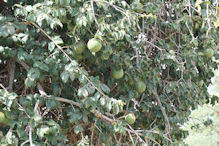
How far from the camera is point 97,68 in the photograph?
2.61 m

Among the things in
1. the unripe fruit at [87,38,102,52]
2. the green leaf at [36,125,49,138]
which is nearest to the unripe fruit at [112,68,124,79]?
the unripe fruit at [87,38,102,52]

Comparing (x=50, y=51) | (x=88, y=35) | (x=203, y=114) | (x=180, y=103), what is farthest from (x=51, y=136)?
(x=203, y=114)

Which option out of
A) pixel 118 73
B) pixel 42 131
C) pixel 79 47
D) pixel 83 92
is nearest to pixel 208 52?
pixel 118 73

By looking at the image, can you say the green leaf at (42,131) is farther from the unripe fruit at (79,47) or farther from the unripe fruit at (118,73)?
the unripe fruit at (118,73)

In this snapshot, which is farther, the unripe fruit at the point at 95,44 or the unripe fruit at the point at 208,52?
the unripe fruit at the point at 208,52

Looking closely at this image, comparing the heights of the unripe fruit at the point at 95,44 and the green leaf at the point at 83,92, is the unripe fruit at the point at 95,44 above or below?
above

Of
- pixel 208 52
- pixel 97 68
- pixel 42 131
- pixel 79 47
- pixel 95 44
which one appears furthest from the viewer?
pixel 208 52

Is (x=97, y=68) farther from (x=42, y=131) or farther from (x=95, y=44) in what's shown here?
(x=42, y=131)

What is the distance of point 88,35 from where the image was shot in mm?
2197

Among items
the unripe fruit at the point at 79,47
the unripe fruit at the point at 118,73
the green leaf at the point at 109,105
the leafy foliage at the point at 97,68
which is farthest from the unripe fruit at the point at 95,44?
the unripe fruit at the point at 118,73

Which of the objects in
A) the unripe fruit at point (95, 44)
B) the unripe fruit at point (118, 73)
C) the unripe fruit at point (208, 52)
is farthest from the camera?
the unripe fruit at point (208, 52)

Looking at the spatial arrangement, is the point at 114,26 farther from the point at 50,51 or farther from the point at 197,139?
the point at 197,139

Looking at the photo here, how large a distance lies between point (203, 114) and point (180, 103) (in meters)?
3.44

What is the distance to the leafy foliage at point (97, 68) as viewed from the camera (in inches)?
80.8
